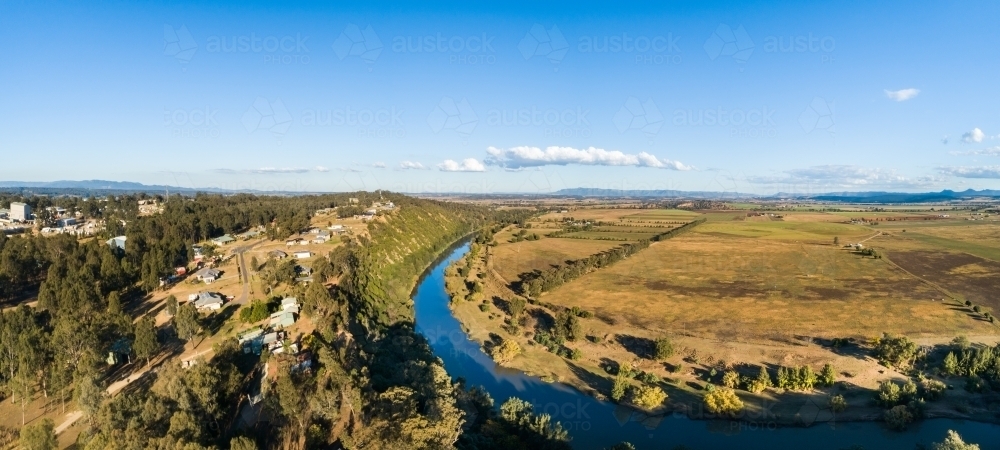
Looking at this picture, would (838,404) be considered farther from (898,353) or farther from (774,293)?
(774,293)

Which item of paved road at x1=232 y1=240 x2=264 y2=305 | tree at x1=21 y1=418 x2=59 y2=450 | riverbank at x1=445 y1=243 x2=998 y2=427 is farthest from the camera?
paved road at x1=232 y1=240 x2=264 y2=305

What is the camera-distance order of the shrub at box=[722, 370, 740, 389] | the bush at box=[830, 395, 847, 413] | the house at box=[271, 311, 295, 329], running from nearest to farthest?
the bush at box=[830, 395, 847, 413], the shrub at box=[722, 370, 740, 389], the house at box=[271, 311, 295, 329]

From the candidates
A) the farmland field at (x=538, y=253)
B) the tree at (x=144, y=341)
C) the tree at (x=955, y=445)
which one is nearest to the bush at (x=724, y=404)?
the tree at (x=955, y=445)

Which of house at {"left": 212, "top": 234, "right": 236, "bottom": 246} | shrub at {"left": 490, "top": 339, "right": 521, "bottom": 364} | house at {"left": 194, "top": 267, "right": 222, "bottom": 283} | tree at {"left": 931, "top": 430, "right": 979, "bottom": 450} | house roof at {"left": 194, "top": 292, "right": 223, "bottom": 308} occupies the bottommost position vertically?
shrub at {"left": 490, "top": 339, "right": 521, "bottom": 364}

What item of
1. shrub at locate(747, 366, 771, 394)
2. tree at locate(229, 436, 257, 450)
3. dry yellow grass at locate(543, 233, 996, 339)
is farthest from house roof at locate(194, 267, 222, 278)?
shrub at locate(747, 366, 771, 394)

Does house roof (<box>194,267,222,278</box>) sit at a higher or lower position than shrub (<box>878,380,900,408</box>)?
higher

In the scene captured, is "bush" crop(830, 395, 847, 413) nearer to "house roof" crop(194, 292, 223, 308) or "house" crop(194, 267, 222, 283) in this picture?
"house roof" crop(194, 292, 223, 308)

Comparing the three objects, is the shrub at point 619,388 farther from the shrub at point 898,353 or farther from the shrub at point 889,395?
the shrub at point 898,353
